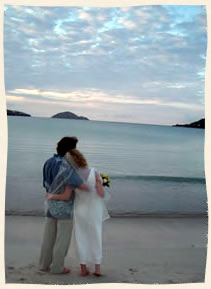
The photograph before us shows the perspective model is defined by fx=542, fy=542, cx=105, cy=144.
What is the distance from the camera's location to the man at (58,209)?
13.8 ft

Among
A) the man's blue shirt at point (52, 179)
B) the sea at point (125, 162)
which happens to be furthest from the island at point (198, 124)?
the man's blue shirt at point (52, 179)

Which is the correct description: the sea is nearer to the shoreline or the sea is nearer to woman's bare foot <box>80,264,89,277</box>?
Result: the shoreline

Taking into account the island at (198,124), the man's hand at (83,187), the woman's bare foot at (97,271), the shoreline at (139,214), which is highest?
the island at (198,124)

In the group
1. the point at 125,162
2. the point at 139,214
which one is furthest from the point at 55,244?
the point at 139,214

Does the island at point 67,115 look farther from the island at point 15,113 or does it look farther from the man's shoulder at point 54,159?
the man's shoulder at point 54,159

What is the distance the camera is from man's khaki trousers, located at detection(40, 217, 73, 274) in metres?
4.32

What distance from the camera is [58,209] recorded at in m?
4.27

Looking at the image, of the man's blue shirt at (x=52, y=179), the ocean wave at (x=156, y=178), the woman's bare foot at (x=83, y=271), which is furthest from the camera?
the ocean wave at (x=156, y=178)

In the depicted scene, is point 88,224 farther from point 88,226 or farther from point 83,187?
point 83,187

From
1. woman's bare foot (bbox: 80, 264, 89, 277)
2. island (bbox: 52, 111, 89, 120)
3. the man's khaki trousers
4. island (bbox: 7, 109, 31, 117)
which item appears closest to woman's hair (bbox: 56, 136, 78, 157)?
island (bbox: 52, 111, 89, 120)

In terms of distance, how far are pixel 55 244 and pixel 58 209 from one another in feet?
1.01

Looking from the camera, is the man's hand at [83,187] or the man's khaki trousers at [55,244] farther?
the man's khaki trousers at [55,244]
